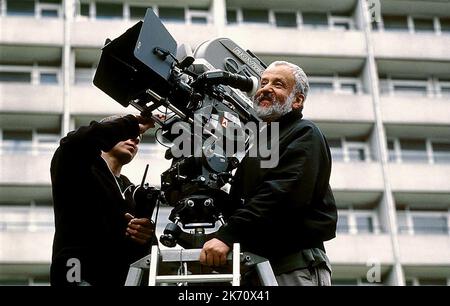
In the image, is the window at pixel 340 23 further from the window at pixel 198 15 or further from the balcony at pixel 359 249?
the balcony at pixel 359 249

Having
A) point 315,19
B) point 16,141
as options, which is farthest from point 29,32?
point 315,19

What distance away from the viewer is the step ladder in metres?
2.89

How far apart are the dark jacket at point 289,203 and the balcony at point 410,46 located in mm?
18623

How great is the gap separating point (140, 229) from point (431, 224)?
17982 millimetres

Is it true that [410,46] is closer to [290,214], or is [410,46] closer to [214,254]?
[290,214]

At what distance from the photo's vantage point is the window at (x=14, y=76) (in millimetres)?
20844

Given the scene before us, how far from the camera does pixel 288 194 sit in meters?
3.18

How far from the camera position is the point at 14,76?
823 inches

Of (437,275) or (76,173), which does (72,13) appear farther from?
(76,173)

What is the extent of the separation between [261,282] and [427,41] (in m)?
19.9

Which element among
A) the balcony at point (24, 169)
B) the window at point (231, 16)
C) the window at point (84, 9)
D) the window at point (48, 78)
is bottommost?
the balcony at point (24, 169)

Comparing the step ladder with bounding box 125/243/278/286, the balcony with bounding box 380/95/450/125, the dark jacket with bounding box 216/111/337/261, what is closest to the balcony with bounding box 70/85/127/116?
the balcony with bounding box 380/95/450/125

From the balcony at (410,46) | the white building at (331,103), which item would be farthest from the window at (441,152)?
the balcony at (410,46)

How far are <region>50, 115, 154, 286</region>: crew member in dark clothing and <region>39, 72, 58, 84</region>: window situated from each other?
57.9ft
